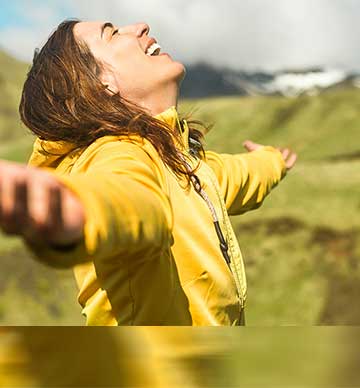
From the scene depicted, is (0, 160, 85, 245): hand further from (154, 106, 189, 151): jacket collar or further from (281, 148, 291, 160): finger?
(281, 148, 291, 160): finger

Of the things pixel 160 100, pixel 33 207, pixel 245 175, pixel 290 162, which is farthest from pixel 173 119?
pixel 290 162

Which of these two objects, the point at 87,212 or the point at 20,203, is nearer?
the point at 20,203

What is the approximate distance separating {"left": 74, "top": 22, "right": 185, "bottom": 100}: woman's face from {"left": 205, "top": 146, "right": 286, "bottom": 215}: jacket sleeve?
527 mm

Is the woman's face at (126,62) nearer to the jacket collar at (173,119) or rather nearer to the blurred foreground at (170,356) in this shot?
the jacket collar at (173,119)

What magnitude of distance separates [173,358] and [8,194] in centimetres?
24

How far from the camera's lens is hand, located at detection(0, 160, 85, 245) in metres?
0.63

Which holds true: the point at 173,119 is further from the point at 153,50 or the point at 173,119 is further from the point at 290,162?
the point at 290,162

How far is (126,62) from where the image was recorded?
175cm

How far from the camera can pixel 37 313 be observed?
299 inches

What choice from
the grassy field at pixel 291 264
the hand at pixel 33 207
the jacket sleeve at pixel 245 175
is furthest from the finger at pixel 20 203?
the grassy field at pixel 291 264

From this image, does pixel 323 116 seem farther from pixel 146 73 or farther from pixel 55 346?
pixel 55 346

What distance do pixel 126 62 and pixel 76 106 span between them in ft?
0.63

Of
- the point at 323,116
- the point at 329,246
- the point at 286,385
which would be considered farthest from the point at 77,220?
the point at 323,116

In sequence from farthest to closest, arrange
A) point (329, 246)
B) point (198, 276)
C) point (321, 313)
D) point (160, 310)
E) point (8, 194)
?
1. point (329, 246)
2. point (321, 313)
3. point (198, 276)
4. point (160, 310)
5. point (8, 194)
